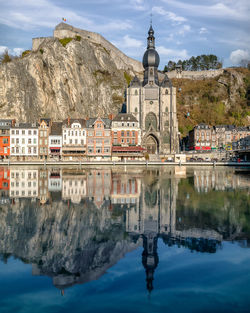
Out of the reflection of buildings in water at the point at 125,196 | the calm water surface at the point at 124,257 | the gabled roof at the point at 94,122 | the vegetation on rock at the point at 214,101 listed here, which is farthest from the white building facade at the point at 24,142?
the calm water surface at the point at 124,257

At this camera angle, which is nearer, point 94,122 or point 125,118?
point 94,122

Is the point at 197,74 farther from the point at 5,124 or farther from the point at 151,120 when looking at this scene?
the point at 5,124

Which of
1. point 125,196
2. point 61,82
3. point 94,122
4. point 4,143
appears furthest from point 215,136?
point 125,196

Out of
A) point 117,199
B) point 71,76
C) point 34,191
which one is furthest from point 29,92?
point 117,199

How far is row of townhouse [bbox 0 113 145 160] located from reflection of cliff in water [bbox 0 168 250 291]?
41757 mm

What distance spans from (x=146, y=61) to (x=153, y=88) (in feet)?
24.5

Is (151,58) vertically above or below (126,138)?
above

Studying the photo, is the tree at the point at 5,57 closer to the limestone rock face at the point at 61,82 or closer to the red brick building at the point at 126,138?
the limestone rock face at the point at 61,82

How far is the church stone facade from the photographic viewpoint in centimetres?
6925

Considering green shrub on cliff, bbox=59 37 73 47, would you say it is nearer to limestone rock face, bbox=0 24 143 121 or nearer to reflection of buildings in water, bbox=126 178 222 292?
limestone rock face, bbox=0 24 143 121

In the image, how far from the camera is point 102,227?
1203 centimetres

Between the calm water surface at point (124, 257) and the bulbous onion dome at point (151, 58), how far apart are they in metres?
61.4

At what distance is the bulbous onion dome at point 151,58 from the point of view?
72.7m

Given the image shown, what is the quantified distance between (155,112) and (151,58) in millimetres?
13537
